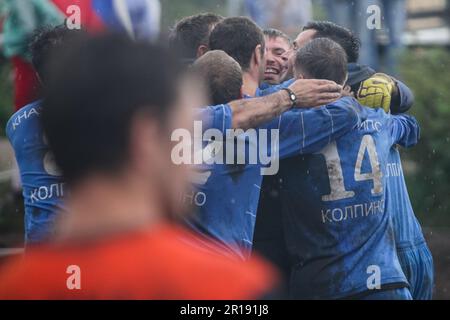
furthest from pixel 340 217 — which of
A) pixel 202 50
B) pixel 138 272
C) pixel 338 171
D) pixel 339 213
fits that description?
pixel 138 272

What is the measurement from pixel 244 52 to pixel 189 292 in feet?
4.85

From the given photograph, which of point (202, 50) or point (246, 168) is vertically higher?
point (202, 50)

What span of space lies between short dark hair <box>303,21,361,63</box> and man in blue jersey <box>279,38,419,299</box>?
0.19ft

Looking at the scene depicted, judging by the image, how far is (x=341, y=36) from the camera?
276cm

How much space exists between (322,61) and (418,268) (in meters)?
0.66

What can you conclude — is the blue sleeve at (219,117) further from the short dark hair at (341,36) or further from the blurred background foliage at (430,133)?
the blurred background foliage at (430,133)

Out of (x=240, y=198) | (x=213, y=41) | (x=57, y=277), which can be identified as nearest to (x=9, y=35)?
(x=213, y=41)

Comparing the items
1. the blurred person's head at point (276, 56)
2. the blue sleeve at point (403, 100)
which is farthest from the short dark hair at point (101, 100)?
the blue sleeve at point (403, 100)

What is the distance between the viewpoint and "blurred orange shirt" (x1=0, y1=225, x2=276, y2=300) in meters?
1.23

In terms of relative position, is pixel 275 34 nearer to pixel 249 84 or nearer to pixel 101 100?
pixel 249 84

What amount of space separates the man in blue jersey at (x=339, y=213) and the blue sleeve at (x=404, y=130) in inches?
2.3

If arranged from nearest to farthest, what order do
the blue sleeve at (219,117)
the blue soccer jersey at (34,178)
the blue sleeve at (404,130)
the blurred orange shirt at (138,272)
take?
the blurred orange shirt at (138,272), the blue sleeve at (219,117), the blue soccer jersey at (34,178), the blue sleeve at (404,130)

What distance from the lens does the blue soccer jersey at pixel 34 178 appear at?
263 centimetres

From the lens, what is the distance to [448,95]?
3355 millimetres
